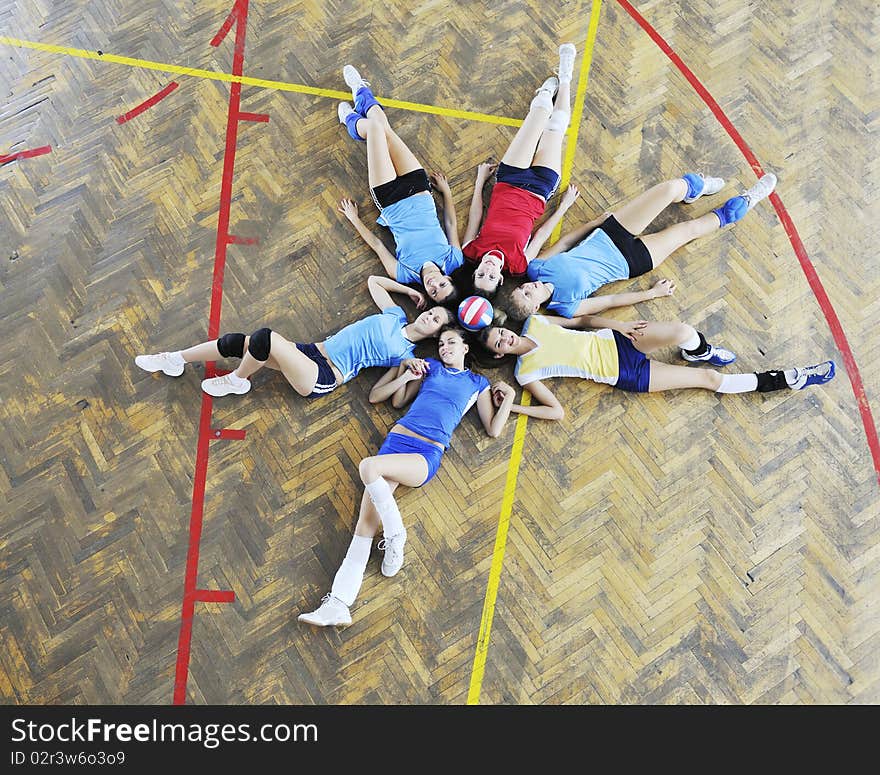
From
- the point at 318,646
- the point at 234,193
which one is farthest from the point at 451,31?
the point at 318,646

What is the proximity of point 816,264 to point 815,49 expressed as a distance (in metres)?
1.81

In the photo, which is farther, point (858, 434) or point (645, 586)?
point (858, 434)

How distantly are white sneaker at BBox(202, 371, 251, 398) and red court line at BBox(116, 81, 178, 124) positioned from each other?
7.16 ft

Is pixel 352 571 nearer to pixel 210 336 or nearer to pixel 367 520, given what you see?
pixel 367 520

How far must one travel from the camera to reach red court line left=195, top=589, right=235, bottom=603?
4.82 meters

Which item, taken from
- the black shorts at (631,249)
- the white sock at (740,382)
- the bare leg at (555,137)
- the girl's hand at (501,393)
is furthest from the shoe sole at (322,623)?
the bare leg at (555,137)

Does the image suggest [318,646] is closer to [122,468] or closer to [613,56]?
[122,468]

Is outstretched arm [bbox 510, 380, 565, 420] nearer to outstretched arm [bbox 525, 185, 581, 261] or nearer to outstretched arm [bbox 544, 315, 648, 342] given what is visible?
outstretched arm [bbox 544, 315, 648, 342]

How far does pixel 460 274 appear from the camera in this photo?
5285mm

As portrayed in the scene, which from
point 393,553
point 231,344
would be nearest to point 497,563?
point 393,553

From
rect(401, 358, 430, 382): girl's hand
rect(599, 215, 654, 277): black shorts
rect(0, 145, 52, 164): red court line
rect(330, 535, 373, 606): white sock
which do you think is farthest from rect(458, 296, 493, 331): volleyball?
rect(0, 145, 52, 164): red court line
